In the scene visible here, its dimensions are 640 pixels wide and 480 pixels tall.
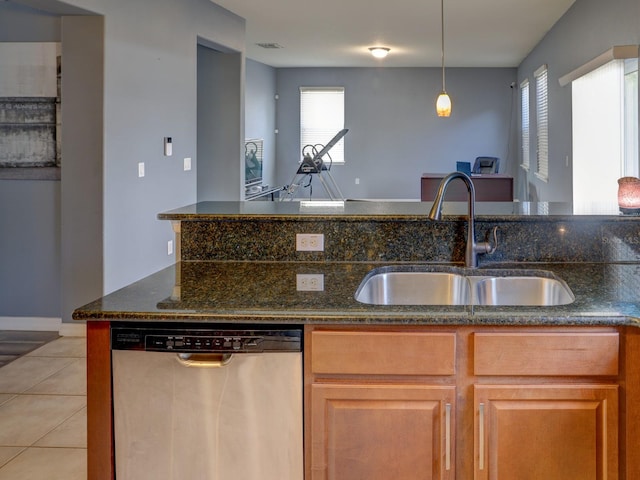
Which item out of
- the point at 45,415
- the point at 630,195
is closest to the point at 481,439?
the point at 630,195

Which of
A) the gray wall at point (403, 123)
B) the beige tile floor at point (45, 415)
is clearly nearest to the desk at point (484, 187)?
the gray wall at point (403, 123)

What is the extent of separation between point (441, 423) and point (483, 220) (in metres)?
0.93

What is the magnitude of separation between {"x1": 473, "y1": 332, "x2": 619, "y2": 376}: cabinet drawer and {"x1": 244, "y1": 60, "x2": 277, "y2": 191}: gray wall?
30.2ft

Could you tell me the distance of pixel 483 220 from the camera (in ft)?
7.82

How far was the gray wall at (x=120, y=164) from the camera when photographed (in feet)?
14.5

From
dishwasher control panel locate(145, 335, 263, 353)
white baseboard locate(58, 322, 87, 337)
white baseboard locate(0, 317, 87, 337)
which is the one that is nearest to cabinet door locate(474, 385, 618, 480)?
dishwasher control panel locate(145, 335, 263, 353)

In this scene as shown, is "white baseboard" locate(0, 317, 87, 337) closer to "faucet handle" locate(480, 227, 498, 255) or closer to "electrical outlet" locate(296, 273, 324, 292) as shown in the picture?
"electrical outlet" locate(296, 273, 324, 292)

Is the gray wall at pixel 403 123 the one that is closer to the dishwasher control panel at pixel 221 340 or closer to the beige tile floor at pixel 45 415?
the beige tile floor at pixel 45 415

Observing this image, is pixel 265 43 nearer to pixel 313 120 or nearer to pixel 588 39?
pixel 313 120

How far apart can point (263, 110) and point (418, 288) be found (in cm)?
986

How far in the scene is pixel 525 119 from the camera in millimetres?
11258

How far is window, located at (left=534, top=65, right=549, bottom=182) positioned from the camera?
8742 millimetres

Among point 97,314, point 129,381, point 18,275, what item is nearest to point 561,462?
point 129,381

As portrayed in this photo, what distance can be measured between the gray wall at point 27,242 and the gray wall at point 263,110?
602cm
